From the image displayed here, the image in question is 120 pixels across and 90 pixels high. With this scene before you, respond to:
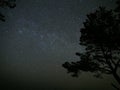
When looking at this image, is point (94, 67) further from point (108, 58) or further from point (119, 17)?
point (119, 17)

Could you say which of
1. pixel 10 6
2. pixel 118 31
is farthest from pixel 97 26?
pixel 10 6

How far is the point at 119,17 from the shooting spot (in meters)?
11.8

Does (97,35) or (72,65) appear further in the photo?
(72,65)

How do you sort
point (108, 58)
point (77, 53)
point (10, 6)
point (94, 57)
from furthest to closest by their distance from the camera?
point (77, 53) < point (94, 57) < point (108, 58) < point (10, 6)

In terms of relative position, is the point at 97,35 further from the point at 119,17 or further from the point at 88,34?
the point at 119,17

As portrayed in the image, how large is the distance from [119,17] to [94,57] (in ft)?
10.4

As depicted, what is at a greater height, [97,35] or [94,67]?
[97,35]

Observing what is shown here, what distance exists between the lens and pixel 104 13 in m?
Answer: 12.5

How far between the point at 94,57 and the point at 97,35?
154 centimetres

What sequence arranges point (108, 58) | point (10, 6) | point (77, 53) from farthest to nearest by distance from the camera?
point (77, 53), point (108, 58), point (10, 6)

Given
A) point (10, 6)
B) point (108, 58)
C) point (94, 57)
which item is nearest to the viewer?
point (10, 6)

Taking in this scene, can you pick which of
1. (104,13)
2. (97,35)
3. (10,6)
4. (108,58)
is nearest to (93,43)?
(97,35)

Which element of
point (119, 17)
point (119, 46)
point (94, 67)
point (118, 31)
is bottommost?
point (94, 67)

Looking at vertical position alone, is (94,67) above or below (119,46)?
below
